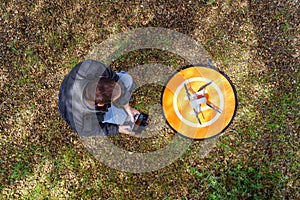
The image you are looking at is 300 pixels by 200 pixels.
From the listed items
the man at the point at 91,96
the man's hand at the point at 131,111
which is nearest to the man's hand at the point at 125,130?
the man's hand at the point at 131,111

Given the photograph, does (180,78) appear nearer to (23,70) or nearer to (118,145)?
(118,145)

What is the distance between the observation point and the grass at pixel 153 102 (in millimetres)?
3729

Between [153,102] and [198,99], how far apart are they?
545 millimetres

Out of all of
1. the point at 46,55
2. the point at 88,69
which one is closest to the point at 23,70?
the point at 46,55

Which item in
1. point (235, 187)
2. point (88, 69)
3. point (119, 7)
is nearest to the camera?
point (88, 69)

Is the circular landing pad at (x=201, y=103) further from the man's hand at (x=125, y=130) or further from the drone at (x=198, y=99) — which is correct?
the man's hand at (x=125, y=130)

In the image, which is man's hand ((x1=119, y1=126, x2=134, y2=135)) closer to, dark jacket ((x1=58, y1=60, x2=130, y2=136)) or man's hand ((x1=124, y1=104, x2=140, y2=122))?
man's hand ((x1=124, y1=104, x2=140, y2=122))

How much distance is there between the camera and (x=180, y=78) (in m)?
3.78

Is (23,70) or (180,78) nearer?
(180,78)

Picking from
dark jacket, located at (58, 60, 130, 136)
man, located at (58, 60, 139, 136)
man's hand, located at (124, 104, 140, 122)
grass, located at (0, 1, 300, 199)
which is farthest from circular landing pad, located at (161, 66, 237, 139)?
dark jacket, located at (58, 60, 130, 136)

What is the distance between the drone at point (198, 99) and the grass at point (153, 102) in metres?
0.33

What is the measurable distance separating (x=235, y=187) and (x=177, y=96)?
46.2 inches

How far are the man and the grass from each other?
71 centimetres

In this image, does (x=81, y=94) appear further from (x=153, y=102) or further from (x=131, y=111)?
(x=153, y=102)
